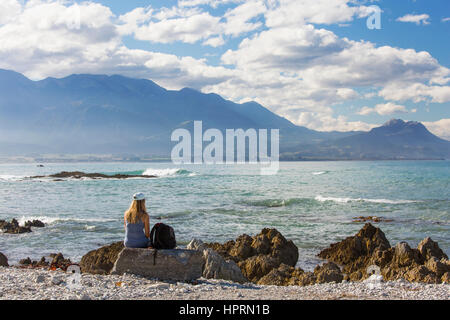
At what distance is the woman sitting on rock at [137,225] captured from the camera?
31.0ft

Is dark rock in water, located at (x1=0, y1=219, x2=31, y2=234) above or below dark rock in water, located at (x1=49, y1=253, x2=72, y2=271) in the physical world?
below

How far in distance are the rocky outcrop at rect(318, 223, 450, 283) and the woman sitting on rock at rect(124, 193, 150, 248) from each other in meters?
6.14

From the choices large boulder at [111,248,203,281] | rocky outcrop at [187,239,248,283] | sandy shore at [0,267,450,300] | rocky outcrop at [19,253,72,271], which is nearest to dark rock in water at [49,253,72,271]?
rocky outcrop at [19,253,72,271]

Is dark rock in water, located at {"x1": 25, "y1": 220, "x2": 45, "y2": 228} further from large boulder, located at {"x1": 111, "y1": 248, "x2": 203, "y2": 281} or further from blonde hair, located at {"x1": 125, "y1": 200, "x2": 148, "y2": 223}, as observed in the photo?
blonde hair, located at {"x1": 125, "y1": 200, "x2": 148, "y2": 223}

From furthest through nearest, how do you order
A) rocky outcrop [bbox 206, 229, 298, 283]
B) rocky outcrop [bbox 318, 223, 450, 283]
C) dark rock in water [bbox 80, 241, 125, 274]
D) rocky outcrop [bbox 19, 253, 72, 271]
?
rocky outcrop [bbox 206, 229, 298, 283]
rocky outcrop [bbox 19, 253, 72, 271]
dark rock in water [bbox 80, 241, 125, 274]
rocky outcrop [bbox 318, 223, 450, 283]

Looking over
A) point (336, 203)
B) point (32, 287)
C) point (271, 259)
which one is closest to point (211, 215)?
point (336, 203)

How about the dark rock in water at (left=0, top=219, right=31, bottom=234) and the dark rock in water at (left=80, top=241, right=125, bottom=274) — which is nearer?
the dark rock in water at (left=80, top=241, right=125, bottom=274)

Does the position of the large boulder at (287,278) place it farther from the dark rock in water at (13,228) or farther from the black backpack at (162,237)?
the dark rock in water at (13,228)

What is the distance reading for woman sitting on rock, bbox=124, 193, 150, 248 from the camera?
9.44 m

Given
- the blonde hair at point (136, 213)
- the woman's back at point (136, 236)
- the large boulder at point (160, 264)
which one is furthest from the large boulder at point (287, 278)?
the blonde hair at point (136, 213)

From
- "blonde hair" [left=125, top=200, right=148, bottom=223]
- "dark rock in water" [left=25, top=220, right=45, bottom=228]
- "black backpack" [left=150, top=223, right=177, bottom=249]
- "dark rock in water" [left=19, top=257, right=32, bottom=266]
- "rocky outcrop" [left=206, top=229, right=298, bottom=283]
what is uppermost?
"blonde hair" [left=125, top=200, right=148, bottom=223]

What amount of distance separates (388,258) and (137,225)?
8182mm
